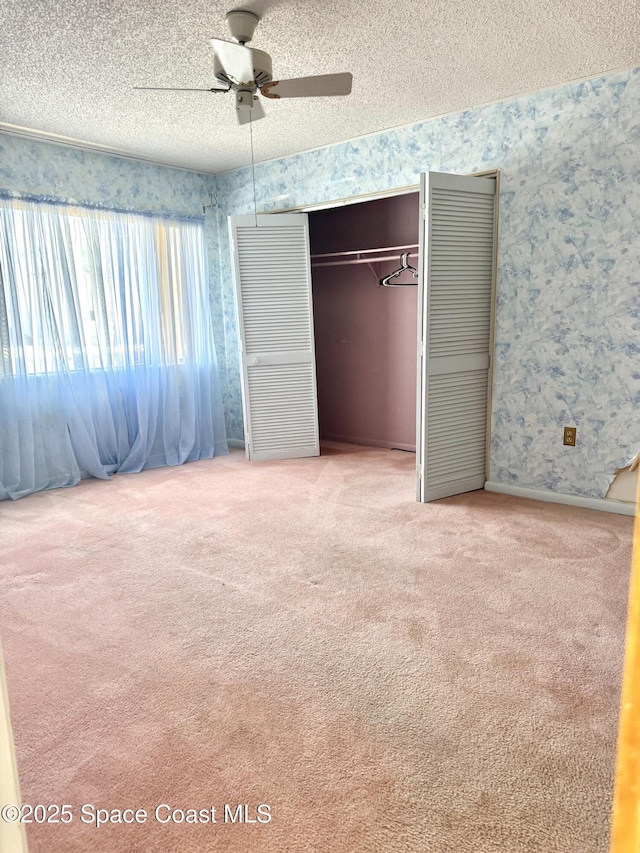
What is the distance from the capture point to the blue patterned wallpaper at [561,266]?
338cm

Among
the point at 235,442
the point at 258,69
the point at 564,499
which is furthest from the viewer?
the point at 235,442

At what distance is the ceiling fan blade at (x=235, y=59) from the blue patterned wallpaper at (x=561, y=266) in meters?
1.81

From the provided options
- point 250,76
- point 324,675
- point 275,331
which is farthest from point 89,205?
point 324,675

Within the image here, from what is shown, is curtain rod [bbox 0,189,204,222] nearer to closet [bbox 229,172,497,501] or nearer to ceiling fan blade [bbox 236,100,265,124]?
closet [bbox 229,172,497,501]

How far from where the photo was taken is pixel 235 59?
2.54 m

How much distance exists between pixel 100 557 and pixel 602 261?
10.9 ft

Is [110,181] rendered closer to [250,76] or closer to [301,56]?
[301,56]

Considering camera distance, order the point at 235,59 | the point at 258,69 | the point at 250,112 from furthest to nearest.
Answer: the point at 250,112, the point at 258,69, the point at 235,59

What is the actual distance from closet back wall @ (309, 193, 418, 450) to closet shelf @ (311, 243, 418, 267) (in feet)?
0.22

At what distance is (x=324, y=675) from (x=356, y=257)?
435cm

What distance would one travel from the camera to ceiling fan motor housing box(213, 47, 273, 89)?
2609 mm

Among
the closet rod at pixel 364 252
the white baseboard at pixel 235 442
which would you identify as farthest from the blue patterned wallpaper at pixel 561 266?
the white baseboard at pixel 235 442

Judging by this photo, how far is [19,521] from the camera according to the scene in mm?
3789

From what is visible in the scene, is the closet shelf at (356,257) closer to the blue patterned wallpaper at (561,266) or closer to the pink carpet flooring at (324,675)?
the blue patterned wallpaper at (561,266)
